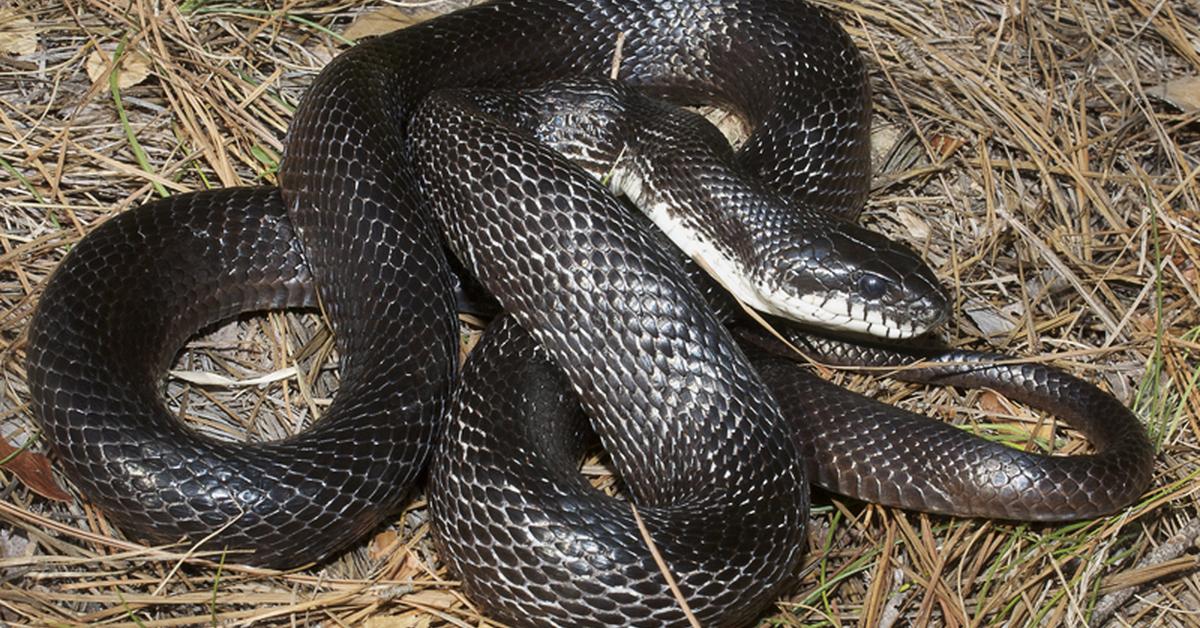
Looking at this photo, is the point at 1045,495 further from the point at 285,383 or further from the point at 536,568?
the point at 285,383

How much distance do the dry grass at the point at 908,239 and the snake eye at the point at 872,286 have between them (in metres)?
0.64

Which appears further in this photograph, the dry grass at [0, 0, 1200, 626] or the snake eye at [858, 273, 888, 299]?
the snake eye at [858, 273, 888, 299]

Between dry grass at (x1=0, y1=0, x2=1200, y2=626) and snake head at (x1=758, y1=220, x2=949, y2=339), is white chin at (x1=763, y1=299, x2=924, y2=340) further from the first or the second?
dry grass at (x1=0, y1=0, x2=1200, y2=626)

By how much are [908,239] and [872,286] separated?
47.9 inches

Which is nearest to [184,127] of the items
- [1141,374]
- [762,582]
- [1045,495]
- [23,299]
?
[23,299]

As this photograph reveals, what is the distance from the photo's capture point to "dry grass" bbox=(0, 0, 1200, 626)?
4.48 metres

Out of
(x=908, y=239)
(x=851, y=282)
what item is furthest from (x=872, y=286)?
(x=908, y=239)

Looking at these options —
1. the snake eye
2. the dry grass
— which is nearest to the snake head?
the snake eye

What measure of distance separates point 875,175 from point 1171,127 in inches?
60.0

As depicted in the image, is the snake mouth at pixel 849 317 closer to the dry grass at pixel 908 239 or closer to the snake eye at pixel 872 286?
the snake eye at pixel 872 286

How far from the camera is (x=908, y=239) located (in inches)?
235

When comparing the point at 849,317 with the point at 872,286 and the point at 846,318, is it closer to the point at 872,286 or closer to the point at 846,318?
the point at 846,318

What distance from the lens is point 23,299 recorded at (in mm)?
5031

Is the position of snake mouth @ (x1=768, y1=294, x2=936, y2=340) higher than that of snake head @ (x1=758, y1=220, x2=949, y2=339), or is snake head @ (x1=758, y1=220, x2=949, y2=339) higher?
snake head @ (x1=758, y1=220, x2=949, y2=339)
